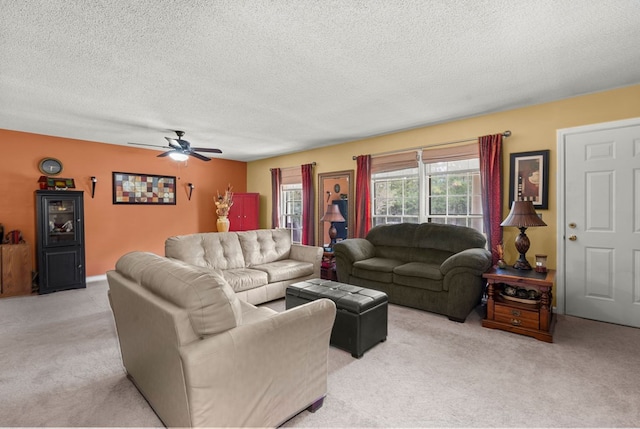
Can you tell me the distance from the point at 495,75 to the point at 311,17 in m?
1.90

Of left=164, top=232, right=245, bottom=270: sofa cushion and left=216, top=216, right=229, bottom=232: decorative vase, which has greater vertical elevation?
left=216, top=216, right=229, bottom=232: decorative vase

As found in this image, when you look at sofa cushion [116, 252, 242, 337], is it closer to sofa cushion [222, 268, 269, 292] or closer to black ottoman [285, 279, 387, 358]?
black ottoman [285, 279, 387, 358]

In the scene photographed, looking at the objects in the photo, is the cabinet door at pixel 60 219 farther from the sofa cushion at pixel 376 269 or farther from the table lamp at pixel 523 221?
the table lamp at pixel 523 221

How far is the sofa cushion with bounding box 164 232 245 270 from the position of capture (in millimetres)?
3830

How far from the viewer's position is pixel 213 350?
1356 millimetres

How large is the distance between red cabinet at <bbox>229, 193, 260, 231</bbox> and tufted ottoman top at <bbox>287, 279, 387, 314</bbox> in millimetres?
4091

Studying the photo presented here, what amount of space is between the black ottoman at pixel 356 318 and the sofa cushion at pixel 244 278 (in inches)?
39.4

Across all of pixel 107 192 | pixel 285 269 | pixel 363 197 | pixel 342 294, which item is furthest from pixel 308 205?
pixel 107 192

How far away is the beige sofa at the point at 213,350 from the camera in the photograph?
1371mm

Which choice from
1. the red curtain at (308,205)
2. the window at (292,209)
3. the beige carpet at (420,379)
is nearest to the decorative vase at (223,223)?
the window at (292,209)

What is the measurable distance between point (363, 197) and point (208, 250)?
2.63 m

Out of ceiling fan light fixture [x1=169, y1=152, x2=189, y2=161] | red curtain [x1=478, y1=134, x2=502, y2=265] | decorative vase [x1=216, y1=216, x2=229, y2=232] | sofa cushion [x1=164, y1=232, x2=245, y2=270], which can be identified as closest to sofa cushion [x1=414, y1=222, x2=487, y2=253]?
red curtain [x1=478, y1=134, x2=502, y2=265]

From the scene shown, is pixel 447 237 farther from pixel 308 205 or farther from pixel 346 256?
pixel 308 205

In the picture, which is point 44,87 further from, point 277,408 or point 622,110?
point 622,110
